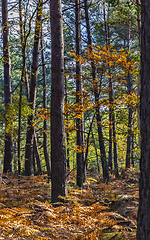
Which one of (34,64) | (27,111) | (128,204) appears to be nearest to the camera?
(128,204)

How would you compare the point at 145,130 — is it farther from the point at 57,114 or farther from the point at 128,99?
the point at 128,99

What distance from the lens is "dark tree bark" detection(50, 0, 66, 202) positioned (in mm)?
5109

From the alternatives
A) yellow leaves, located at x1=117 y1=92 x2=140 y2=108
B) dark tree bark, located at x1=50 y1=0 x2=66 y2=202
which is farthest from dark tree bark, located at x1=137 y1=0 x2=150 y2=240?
yellow leaves, located at x1=117 y1=92 x2=140 y2=108

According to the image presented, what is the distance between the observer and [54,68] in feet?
17.7

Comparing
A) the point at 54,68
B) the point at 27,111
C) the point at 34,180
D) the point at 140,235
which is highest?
the point at 54,68

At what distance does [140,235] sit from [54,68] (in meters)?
4.24

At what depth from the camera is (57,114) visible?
5.24 meters

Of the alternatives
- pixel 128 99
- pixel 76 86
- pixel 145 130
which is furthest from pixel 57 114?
pixel 76 86

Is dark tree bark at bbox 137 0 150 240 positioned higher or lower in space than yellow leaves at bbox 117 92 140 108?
lower

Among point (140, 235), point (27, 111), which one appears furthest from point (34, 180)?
point (140, 235)

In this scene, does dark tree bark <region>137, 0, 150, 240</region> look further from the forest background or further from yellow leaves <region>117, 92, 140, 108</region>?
yellow leaves <region>117, 92, 140, 108</region>

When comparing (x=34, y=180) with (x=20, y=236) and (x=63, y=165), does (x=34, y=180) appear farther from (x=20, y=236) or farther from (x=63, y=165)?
(x=20, y=236)

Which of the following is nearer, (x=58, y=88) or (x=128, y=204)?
(x=128, y=204)

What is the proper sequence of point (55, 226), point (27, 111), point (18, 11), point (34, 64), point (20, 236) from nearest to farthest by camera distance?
point (20, 236) < point (55, 226) < point (18, 11) < point (27, 111) < point (34, 64)
